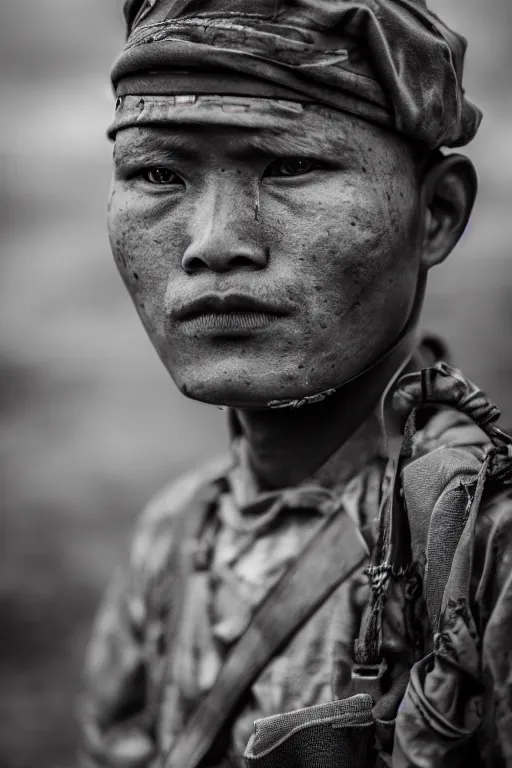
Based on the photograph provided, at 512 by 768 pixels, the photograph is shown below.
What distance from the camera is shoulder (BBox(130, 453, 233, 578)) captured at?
2.30 m

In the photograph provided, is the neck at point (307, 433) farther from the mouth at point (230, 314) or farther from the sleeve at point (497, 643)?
the sleeve at point (497, 643)

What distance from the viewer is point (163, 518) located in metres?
2.36

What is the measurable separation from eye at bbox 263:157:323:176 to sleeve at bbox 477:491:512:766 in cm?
64

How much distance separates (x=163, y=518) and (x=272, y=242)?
794 mm

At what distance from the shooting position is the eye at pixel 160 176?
186cm

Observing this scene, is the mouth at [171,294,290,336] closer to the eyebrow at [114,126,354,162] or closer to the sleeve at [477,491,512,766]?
the eyebrow at [114,126,354,162]

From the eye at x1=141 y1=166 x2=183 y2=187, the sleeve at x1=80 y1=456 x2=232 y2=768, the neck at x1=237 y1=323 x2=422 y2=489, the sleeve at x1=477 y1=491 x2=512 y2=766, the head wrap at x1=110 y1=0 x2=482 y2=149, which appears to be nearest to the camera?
the sleeve at x1=477 y1=491 x2=512 y2=766

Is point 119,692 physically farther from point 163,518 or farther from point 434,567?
point 434,567

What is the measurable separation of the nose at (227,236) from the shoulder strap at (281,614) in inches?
19.2

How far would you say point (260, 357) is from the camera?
1814mm

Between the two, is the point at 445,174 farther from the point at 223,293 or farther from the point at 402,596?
the point at 402,596

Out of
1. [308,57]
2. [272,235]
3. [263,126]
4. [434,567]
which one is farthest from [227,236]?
[434,567]

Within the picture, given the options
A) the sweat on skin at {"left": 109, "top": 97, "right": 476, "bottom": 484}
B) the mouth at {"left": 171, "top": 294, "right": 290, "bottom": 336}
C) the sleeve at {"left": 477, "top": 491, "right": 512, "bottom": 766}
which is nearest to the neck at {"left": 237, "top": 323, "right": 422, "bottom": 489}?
the sweat on skin at {"left": 109, "top": 97, "right": 476, "bottom": 484}

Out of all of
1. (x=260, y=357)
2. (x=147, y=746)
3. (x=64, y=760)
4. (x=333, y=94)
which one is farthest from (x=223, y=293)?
(x=64, y=760)
